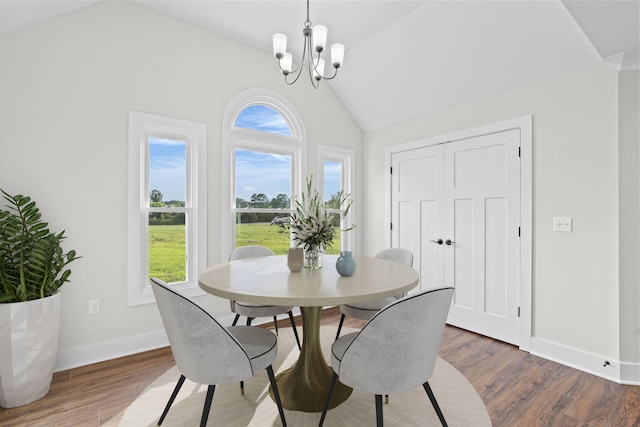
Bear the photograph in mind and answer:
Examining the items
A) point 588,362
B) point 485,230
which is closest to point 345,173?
point 485,230

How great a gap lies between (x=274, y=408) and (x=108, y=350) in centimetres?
170

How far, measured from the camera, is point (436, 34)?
10.0 ft

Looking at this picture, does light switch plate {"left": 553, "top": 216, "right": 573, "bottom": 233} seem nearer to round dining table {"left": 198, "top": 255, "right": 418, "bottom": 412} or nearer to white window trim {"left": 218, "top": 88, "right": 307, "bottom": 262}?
round dining table {"left": 198, "top": 255, "right": 418, "bottom": 412}

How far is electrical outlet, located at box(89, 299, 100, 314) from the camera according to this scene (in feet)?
8.70

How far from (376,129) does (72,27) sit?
3.40 meters

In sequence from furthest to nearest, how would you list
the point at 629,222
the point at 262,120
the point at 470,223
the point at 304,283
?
1. the point at 262,120
2. the point at 470,223
3. the point at 629,222
4. the point at 304,283

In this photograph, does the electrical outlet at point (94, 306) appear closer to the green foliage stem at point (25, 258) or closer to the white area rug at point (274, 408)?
the green foliage stem at point (25, 258)

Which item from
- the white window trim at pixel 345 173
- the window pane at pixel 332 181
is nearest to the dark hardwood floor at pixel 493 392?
the white window trim at pixel 345 173

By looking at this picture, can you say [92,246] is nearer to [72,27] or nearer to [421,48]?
[72,27]

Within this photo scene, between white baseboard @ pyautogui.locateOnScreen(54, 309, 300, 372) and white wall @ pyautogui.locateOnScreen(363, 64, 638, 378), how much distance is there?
3.47 metres

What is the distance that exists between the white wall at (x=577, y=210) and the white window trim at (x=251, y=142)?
2261 millimetres

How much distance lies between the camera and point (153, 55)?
2947 millimetres

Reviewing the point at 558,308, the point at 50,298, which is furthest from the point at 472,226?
the point at 50,298

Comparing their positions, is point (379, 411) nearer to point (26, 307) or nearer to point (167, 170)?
point (26, 307)
